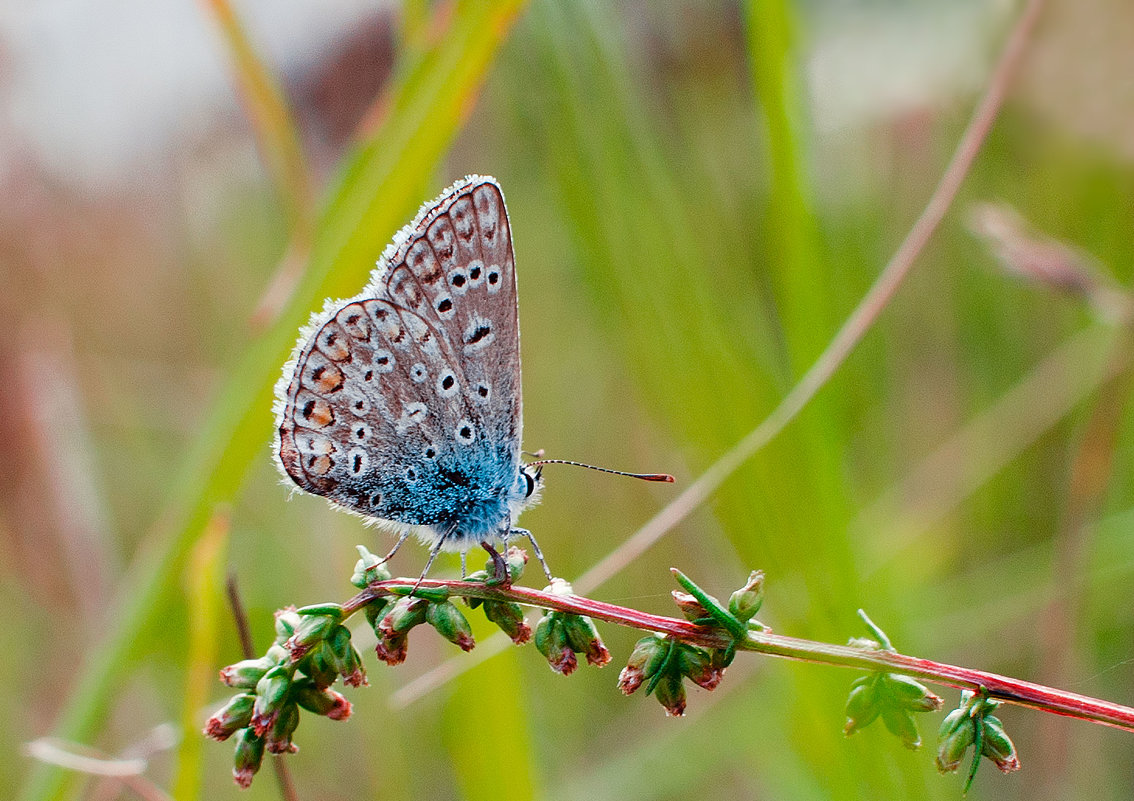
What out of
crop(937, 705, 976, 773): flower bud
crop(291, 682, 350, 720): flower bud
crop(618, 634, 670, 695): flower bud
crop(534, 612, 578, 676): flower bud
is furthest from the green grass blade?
crop(937, 705, 976, 773): flower bud

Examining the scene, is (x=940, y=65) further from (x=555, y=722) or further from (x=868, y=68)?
(x=555, y=722)

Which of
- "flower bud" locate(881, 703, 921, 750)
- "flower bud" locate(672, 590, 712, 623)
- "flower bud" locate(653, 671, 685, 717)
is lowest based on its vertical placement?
"flower bud" locate(881, 703, 921, 750)

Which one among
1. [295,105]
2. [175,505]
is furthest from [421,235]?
[295,105]

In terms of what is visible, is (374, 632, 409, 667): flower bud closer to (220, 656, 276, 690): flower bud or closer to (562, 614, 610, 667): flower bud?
(220, 656, 276, 690): flower bud

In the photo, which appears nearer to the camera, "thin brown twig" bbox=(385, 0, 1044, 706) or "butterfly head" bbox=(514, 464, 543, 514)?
"thin brown twig" bbox=(385, 0, 1044, 706)

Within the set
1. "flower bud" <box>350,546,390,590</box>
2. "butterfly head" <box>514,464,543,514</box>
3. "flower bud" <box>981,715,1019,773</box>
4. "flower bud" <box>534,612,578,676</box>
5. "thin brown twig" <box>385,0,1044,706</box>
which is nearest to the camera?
"flower bud" <box>981,715,1019,773</box>

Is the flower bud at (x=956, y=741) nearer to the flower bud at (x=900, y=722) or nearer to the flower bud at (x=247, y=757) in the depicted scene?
the flower bud at (x=900, y=722)

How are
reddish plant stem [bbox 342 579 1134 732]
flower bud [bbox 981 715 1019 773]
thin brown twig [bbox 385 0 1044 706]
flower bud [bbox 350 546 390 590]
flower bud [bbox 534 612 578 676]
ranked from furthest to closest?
thin brown twig [bbox 385 0 1044 706]
flower bud [bbox 350 546 390 590]
flower bud [bbox 534 612 578 676]
flower bud [bbox 981 715 1019 773]
reddish plant stem [bbox 342 579 1134 732]
